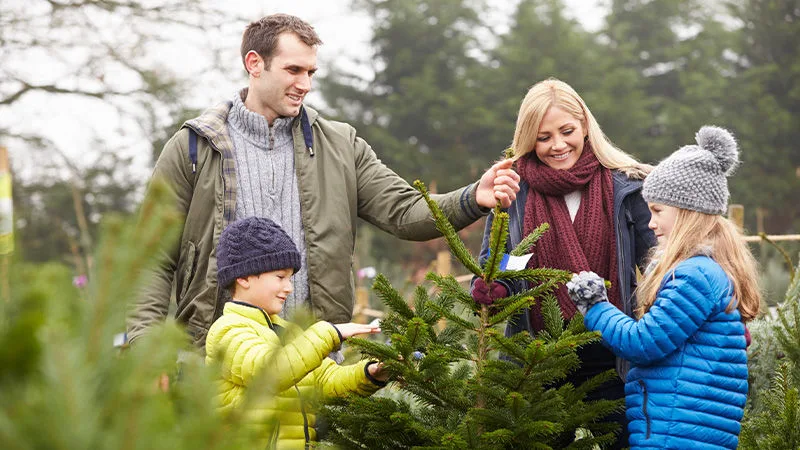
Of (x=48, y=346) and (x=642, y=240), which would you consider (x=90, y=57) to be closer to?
(x=642, y=240)

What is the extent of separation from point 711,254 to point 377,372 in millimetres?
1154

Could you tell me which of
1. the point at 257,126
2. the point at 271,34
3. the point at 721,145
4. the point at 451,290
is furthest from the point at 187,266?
the point at 721,145

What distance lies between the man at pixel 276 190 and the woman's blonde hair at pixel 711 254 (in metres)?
0.67

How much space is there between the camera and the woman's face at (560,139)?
3.41 metres

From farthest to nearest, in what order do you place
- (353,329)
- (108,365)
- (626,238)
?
1. (626,238)
2. (353,329)
3. (108,365)

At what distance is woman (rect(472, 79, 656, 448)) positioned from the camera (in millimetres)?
3248

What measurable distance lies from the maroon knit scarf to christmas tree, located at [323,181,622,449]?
2.14 ft

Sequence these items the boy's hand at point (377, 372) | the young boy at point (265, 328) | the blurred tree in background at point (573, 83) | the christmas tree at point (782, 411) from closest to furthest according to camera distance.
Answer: the young boy at point (265, 328) < the boy's hand at point (377, 372) < the christmas tree at point (782, 411) < the blurred tree in background at point (573, 83)

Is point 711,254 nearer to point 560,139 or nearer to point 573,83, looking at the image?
point 560,139

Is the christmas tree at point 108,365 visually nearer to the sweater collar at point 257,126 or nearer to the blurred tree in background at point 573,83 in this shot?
the sweater collar at point 257,126

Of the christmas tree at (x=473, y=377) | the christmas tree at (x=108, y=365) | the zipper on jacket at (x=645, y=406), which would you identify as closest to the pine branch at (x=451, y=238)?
the christmas tree at (x=473, y=377)

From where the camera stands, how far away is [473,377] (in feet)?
7.98

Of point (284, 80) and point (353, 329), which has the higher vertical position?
point (284, 80)

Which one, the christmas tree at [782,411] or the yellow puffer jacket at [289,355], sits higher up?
the yellow puffer jacket at [289,355]
